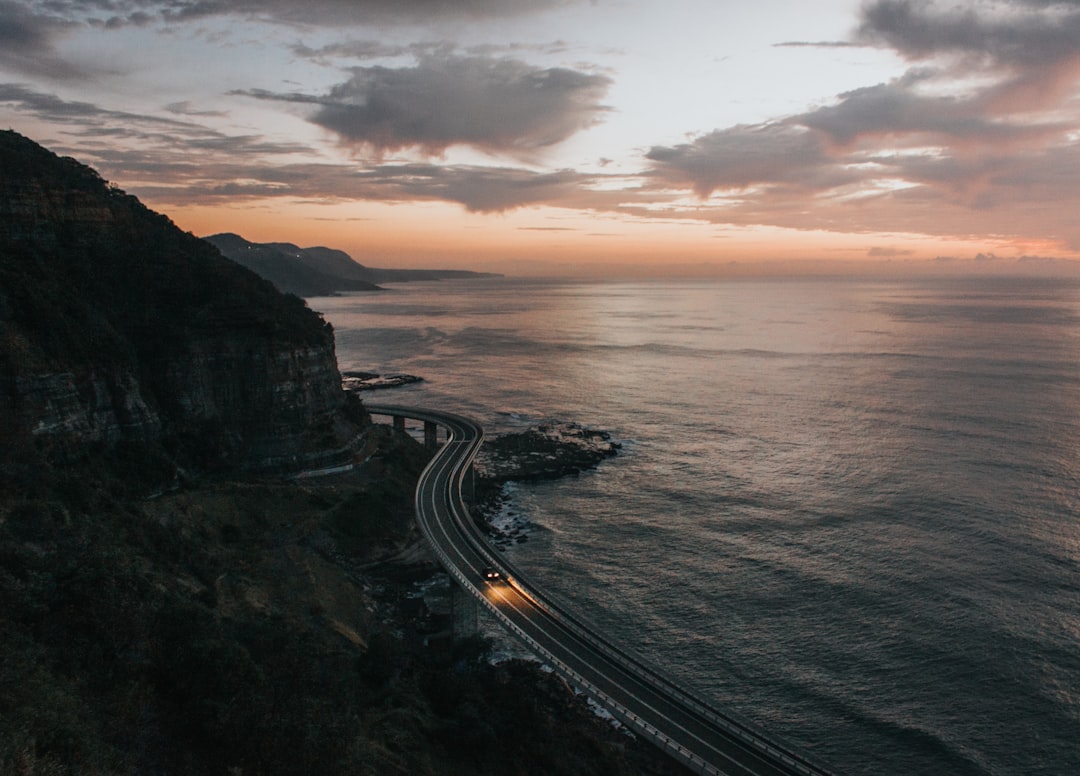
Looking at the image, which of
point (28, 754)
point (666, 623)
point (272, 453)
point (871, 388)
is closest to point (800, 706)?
point (666, 623)

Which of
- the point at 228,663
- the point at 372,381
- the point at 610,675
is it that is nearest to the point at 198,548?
the point at 228,663

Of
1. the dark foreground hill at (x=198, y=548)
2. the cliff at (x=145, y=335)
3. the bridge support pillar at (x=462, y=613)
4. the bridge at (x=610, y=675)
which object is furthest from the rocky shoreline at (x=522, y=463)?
the cliff at (x=145, y=335)

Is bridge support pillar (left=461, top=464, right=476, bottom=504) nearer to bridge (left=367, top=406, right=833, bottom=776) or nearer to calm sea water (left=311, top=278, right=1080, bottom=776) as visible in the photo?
calm sea water (left=311, top=278, right=1080, bottom=776)

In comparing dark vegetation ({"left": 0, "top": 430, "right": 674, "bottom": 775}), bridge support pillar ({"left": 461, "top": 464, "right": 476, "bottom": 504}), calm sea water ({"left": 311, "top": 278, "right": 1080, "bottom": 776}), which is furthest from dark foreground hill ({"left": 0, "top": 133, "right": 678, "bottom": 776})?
calm sea water ({"left": 311, "top": 278, "right": 1080, "bottom": 776})

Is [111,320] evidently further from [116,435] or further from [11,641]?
[11,641]

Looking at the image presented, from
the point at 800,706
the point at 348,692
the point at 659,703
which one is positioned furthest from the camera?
the point at 800,706

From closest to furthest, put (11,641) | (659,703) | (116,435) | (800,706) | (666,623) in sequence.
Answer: (11,641) → (659,703) → (800,706) → (666,623) → (116,435)

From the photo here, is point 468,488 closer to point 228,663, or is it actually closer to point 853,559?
point 853,559

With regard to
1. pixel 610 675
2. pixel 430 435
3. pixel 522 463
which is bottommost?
pixel 522 463
